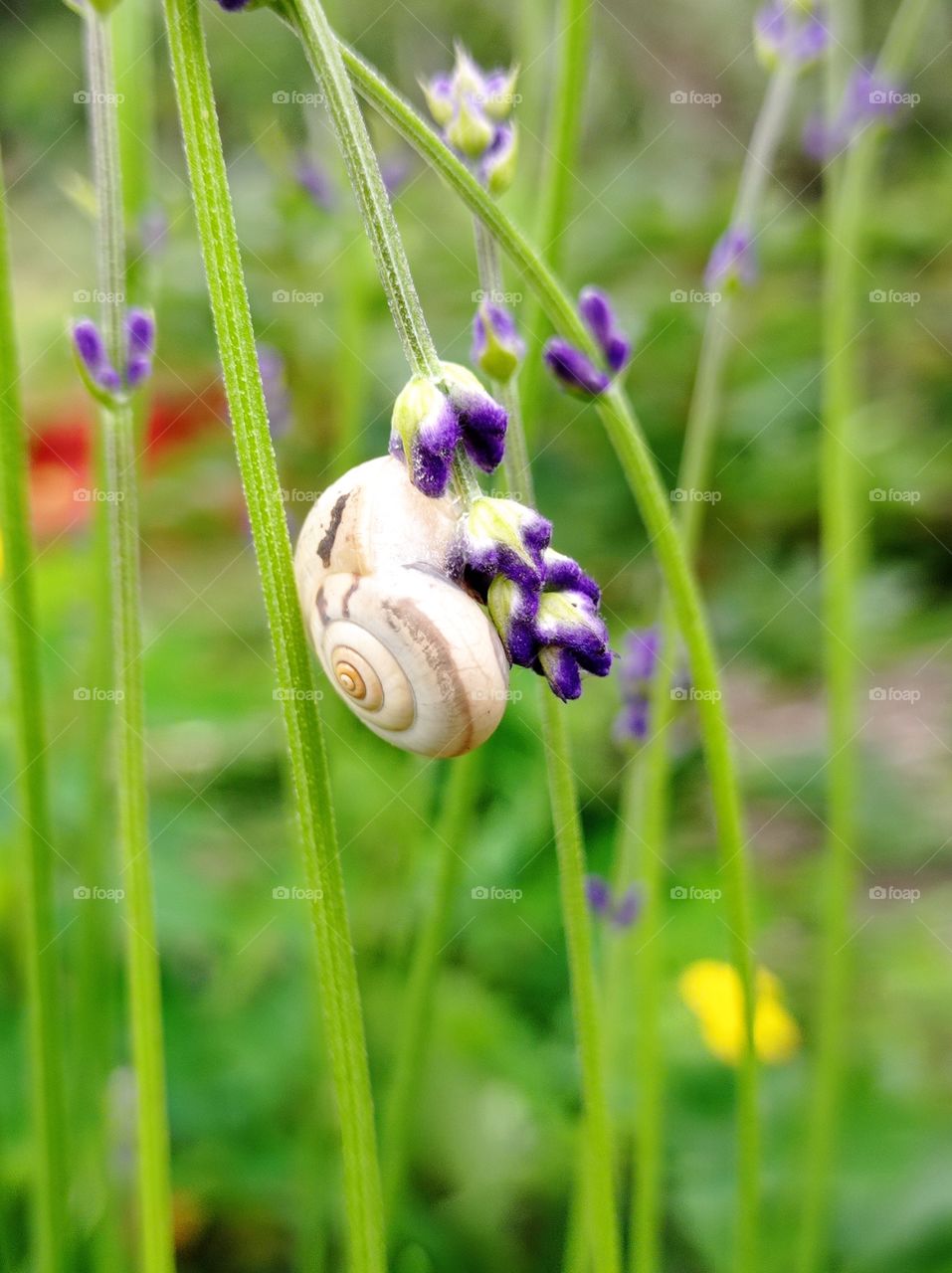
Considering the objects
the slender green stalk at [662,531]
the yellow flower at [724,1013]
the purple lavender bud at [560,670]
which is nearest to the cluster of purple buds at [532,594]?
the purple lavender bud at [560,670]

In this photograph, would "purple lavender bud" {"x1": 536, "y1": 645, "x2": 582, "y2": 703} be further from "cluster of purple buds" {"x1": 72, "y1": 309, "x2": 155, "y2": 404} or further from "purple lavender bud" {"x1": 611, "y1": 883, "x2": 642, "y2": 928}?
"purple lavender bud" {"x1": 611, "y1": 883, "x2": 642, "y2": 928}

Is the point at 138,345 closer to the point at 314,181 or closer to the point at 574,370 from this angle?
the point at 574,370

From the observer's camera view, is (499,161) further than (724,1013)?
No

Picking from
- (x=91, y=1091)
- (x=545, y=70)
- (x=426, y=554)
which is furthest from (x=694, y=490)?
(x=545, y=70)

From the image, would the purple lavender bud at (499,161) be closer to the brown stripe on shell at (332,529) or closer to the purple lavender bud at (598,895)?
the brown stripe on shell at (332,529)

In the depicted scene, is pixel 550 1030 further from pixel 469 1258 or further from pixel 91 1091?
pixel 91 1091

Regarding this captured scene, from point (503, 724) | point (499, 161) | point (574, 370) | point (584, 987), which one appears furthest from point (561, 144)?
point (503, 724)
